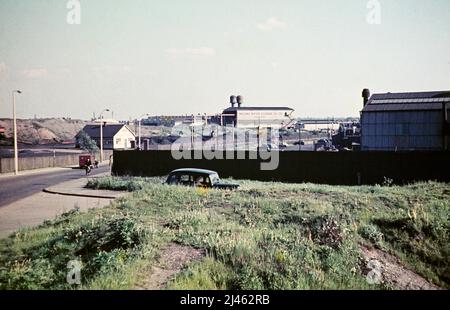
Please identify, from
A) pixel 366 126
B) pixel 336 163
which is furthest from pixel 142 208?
pixel 366 126

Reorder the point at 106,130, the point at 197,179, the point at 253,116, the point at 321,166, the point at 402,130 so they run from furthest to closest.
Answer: the point at 253,116, the point at 106,130, the point at 402,130, the point at 321,166, the point at 197,179

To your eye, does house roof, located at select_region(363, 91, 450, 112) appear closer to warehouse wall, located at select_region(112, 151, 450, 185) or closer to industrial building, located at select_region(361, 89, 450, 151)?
industrial building, located at select_region(361, 89, 450, 151)

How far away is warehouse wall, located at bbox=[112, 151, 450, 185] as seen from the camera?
2172cm

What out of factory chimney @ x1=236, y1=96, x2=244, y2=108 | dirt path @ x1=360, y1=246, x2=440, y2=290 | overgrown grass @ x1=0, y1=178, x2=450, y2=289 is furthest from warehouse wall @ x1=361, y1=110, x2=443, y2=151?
factory chimney @ x1=236, y1=96, x2=244, y2=108

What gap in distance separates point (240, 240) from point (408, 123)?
33.0 metres

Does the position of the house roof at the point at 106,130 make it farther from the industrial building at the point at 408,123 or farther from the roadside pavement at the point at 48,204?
the industrial building at the point at 408,123

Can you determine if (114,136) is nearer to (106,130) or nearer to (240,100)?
(106,130)

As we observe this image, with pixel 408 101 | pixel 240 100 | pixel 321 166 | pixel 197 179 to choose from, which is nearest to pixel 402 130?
pixel 408 101

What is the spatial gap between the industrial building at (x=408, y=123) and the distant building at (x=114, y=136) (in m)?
45.9

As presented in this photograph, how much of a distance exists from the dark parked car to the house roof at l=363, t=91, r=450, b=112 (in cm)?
2655

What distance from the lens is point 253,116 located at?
87125mm

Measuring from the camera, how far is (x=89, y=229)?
10484 mm

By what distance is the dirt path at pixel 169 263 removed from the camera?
22.8 ft

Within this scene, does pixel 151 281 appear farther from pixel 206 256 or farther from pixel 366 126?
pixel 366 126
